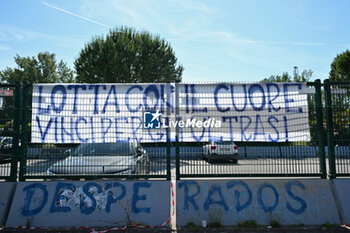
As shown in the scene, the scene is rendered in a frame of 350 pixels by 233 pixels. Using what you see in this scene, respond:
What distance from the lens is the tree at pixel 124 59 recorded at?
2283 centimetres

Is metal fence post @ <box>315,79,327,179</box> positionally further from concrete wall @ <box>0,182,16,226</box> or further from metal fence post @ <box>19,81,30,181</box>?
concrete wall @ <box>0,182,16,226</box>

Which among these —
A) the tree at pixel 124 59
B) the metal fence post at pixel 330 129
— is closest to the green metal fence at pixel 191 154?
the metal fence post at pixel 330 129

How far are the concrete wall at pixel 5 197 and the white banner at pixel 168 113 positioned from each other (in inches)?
39.4

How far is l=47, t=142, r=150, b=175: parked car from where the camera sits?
5.06 metres

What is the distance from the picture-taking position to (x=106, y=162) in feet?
16.7

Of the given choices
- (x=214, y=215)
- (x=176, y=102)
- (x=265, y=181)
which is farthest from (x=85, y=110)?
(x=265, y=181)

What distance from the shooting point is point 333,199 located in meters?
4.89

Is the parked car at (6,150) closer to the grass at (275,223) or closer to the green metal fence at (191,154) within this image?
the green metal fence at (191,154)

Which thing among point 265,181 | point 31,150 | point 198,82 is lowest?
point 265,181

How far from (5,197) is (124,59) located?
19436mm

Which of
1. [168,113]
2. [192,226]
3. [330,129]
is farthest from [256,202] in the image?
[168,113]

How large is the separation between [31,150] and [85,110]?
1385 mm

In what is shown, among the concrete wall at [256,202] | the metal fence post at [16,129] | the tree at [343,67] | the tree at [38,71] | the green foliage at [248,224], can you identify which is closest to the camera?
the green foliage at [248,224]

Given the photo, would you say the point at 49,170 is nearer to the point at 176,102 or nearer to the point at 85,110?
the point at 85,110
